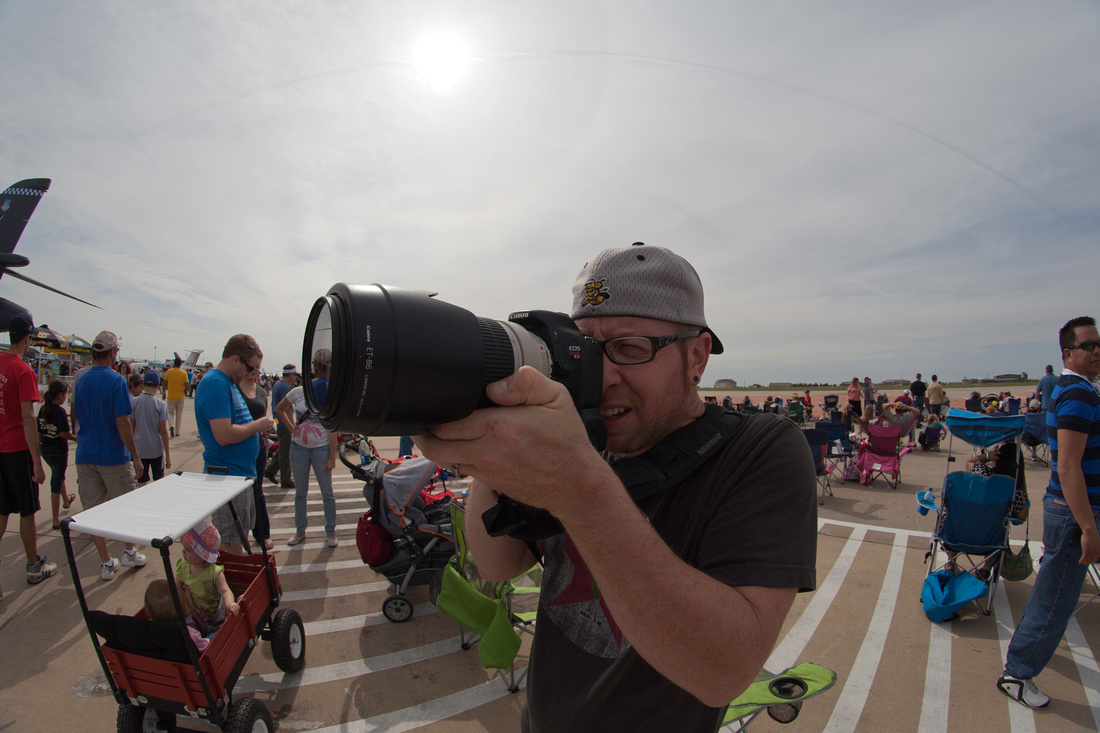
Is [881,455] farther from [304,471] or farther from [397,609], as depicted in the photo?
[304,471]

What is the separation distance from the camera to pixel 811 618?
143 inches

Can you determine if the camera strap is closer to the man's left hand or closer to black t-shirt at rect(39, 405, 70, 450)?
the man's left hand

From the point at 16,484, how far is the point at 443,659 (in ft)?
12.8

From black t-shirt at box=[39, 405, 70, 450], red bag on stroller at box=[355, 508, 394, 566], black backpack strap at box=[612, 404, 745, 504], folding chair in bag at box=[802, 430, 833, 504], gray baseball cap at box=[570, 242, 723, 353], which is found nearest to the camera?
black backpack strap at box=[612, 404, 745, 504]

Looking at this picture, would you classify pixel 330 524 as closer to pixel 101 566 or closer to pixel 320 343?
pixel 101 566

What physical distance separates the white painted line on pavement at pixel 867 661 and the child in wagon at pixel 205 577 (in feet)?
12.1

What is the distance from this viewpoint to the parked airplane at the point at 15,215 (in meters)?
11.7

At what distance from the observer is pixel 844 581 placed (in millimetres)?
4270

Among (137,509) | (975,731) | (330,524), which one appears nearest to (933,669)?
(975,731)

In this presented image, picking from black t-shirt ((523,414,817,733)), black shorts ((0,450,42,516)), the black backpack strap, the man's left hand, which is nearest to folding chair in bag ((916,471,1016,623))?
black t-shirt ((523,414,817,733))

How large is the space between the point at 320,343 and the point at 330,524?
16.7 feet

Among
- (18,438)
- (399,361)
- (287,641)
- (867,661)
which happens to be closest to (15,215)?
(18,438)

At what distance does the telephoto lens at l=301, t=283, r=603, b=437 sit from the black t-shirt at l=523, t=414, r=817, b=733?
56 cm

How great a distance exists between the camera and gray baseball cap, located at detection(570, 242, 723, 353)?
Answer: 1154mm
